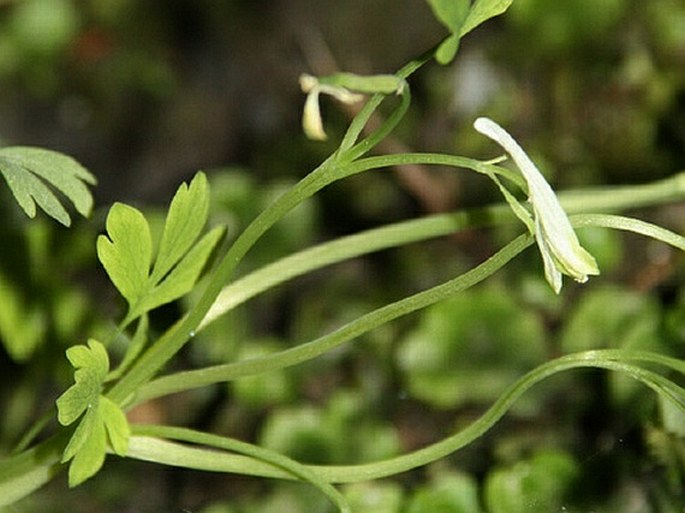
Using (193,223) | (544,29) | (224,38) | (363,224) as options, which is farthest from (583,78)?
(193,223)

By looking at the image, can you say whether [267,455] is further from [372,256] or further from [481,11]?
[372,256]

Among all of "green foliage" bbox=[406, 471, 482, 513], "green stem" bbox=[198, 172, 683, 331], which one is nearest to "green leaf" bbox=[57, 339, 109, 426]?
"green stem" bbox=[198, 172, 683, 331]

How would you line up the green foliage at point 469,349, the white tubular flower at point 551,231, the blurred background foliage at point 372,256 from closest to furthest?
the white tubular flower at point 551,231 → the blurred background foliage at point 372,256 → the green foliage at point 469,349

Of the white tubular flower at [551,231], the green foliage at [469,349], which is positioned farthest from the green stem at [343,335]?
the green foliage at [469,349]

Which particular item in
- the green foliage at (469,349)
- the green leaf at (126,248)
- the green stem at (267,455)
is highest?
the green foliage at (469,349)

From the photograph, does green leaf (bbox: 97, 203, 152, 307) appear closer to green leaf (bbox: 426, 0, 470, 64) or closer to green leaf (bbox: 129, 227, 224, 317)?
green leaf (bbox: 129, 227, 224, 317)

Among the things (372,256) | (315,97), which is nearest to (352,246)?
(315,97)

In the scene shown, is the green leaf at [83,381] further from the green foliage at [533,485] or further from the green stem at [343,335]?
the green foliage at [533,485]
